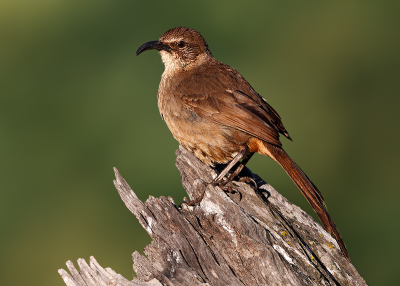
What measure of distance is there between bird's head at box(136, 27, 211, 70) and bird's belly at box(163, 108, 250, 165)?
27.7 inches

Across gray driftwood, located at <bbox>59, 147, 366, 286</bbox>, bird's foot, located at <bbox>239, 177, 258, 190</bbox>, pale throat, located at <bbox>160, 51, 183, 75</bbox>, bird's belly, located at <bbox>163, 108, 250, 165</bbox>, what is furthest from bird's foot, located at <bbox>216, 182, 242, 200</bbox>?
pale throat, located at <bbox>160, 51, 183, 75</bbox>

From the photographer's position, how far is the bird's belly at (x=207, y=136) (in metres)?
4.27

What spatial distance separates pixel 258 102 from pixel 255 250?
1.81 meters

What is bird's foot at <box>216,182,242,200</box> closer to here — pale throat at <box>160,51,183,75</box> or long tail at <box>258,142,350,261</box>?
long tail at <box>258,142,350,261</box>

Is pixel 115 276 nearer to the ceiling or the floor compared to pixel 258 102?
nearer to the floor

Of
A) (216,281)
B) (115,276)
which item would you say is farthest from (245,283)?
(115,276)

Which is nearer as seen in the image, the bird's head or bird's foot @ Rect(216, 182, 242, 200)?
bird's foot @ Rect(216, 182, 242, 200)

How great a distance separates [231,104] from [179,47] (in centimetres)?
99

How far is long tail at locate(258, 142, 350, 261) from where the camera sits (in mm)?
3629

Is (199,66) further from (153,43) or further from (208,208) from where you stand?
(208,208)

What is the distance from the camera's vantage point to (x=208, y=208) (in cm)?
352

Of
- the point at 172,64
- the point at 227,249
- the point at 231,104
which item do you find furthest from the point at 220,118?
the point at 227,249

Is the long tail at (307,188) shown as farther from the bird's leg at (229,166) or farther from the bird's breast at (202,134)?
the bird's breast at (202,134)

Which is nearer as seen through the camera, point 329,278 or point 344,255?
point 329,278
